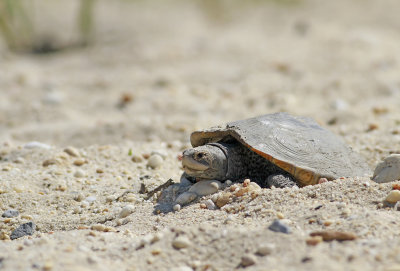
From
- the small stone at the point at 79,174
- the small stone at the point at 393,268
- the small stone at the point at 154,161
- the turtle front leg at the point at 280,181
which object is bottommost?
the small stone at the point at 79,174

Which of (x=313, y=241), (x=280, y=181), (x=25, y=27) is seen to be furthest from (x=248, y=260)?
(x=25, y=27)

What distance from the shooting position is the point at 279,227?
8.64 feet

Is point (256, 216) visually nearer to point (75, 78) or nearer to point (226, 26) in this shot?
point (75, 78)

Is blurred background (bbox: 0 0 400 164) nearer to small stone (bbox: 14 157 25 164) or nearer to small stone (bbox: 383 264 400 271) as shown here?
small stone (bbox: 14 157 25 164)

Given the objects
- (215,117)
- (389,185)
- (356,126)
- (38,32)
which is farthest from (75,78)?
(389,185)

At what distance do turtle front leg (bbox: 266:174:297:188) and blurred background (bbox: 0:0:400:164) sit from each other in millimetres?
1399

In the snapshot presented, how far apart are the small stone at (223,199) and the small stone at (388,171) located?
3.01 ft

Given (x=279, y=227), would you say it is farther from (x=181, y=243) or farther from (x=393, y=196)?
(x=393, y=196)

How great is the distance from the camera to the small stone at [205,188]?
347cm

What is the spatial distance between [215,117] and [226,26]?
5.20 meters

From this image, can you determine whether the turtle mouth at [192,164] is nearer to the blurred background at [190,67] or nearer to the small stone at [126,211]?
the small stone at [126,211]

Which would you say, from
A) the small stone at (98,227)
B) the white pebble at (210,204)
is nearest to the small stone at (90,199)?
the small stone at (98,227)

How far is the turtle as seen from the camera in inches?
138

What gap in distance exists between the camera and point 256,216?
302cm
